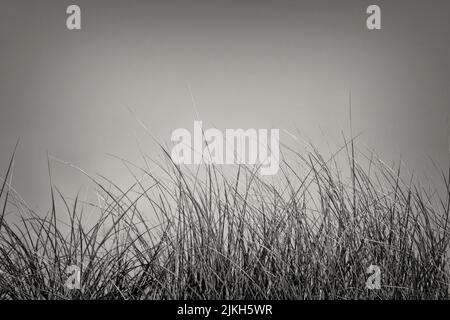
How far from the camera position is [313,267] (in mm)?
1472

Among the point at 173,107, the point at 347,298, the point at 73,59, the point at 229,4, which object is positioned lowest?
the point at 347,298

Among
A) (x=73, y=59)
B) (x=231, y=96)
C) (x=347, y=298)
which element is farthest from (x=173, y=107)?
(x=347, y=298)

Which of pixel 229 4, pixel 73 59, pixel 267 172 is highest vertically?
pixel 229 4

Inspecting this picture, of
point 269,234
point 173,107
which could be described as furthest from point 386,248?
point 173,107

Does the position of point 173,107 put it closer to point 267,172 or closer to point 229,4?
point 229,4

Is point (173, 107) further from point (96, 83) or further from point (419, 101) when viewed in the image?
point (419, 101)

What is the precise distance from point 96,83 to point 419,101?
146 cm

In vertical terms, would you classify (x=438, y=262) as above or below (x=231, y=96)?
below

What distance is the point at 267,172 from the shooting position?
1972 millimetres

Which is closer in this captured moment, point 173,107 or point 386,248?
point 386,248

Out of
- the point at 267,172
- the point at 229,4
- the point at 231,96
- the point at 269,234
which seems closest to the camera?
the point at 269,234

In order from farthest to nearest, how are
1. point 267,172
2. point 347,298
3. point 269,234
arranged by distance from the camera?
point 267,172, point 269,234, point 347,298

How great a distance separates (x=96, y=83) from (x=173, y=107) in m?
0.39

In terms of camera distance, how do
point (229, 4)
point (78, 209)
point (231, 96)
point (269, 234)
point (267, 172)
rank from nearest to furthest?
point (269, 234) → point (267, 172) → point (78, 209) → point (229, 4) → point (231, 96)
